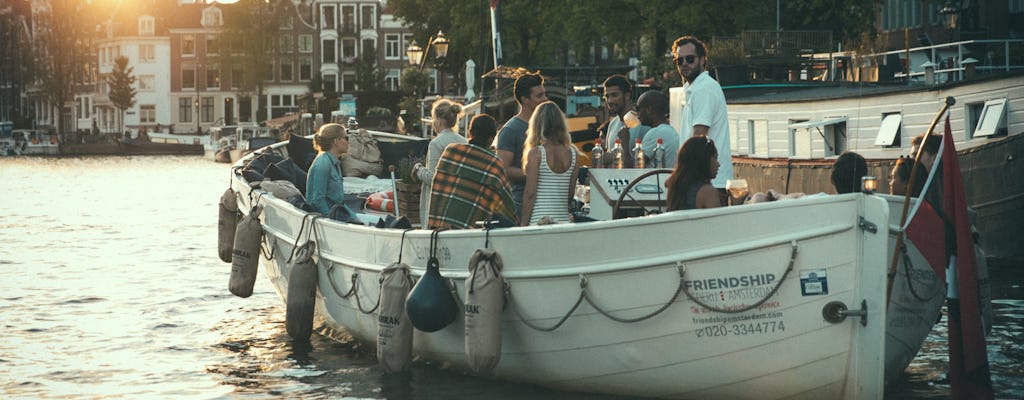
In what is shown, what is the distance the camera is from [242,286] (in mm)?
13703

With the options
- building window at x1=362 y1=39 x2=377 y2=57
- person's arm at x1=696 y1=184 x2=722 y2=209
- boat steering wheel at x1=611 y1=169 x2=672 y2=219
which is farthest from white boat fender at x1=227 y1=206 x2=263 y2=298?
building window at x1=362 y1=39 x2=377 y2=57

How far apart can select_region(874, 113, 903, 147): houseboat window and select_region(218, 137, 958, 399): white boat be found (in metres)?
11.8

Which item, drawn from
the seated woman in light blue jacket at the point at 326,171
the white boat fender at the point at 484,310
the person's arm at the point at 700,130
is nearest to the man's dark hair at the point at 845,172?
the person's arm at the point at 700,130

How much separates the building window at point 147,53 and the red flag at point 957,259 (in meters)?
114

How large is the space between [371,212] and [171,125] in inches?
4110

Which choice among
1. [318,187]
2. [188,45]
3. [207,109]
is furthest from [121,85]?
[318,187]

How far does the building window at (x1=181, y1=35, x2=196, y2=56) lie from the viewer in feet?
384

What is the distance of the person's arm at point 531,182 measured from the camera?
397 inches

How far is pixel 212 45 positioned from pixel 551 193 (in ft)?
350

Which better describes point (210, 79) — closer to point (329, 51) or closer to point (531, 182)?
point (329, 51)

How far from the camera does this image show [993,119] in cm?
1950

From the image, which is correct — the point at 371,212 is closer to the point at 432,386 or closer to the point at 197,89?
the point at 432,386

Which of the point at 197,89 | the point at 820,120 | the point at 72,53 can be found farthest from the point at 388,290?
the point at 72,53

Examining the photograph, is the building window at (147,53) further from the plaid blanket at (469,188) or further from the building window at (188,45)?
the plaid blanket at (469,188)
